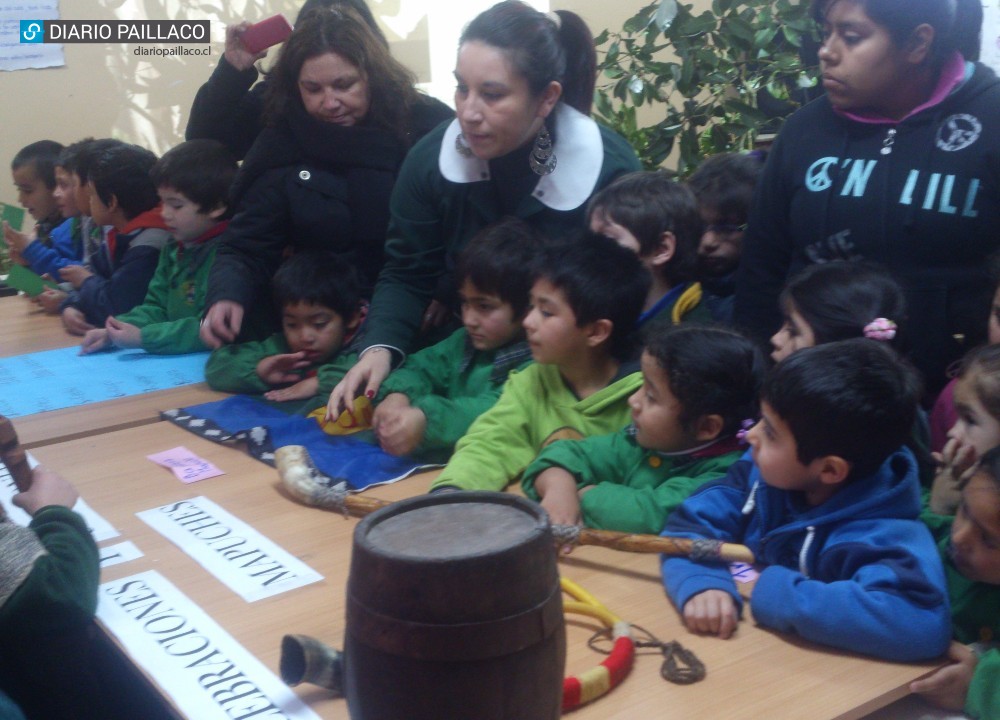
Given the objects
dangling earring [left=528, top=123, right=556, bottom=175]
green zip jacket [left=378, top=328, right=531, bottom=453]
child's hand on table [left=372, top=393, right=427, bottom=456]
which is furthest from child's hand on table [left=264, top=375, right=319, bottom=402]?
dangling earring [left=528, top=123, right=556, bottom=175]

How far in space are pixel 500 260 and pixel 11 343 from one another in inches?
73.6

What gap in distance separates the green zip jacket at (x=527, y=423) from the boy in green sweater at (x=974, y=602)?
0.58 metres

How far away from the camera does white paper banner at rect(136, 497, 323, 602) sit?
128cm

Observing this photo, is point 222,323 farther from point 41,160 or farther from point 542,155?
point 41,160

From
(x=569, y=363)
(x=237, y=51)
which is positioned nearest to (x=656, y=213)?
(x=569, y=363)

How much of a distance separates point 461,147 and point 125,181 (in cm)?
156

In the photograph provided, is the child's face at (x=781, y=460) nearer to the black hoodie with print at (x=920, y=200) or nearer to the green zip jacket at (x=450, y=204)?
the black hoodie with print at (x=920, y=200)

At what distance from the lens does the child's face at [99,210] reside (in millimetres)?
3135

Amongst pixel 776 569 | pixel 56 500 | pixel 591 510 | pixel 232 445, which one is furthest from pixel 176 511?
pixel 776 569

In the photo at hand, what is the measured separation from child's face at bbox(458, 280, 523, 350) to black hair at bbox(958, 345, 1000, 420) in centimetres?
83

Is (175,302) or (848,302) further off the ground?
(848,302)

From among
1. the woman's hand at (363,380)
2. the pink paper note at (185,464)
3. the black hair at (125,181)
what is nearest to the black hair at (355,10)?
the black hair at (125,181)

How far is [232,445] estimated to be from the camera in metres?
1.88

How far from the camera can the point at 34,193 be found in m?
4.02
